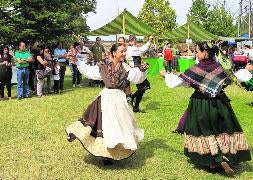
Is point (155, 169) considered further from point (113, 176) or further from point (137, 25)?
point (137, 25)

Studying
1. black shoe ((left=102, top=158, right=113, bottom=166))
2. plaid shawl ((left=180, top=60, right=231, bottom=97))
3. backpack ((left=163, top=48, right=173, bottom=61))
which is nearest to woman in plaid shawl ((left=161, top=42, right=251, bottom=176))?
plaid shawl ((left=180, top=60, right=231, bottom=97))

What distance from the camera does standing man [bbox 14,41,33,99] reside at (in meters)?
14.1

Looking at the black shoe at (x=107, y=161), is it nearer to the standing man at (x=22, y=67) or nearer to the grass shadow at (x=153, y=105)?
the grass shadow at (x=153, y=105)

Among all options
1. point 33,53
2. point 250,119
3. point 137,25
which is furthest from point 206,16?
point 250,119

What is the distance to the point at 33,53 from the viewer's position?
15.1m

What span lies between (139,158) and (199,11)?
5131 cm

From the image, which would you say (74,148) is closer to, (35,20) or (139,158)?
(139,158)

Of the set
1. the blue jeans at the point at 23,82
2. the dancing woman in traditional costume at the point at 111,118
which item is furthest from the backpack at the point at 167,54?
the dancing woman in traditional costume at the point at 111,118

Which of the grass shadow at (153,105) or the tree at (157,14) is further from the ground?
the tree at (157,14)

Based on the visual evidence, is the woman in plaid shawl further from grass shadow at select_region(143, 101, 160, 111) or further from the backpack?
the backpack

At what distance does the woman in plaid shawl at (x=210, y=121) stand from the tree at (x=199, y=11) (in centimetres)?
5106

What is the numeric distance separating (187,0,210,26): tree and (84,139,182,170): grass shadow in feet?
163

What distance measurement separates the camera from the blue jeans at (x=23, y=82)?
14338 mm

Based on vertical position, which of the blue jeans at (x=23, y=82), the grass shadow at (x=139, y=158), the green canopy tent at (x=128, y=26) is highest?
the green canopy tent at (x=128, y=26)
